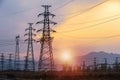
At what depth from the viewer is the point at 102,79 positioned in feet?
148

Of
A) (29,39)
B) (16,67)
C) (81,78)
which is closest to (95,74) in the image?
(81,78)

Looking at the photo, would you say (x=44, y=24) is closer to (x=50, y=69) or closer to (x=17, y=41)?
(x=50, y=69)

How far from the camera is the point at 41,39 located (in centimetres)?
7038

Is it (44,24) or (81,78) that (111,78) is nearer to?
(81,78)

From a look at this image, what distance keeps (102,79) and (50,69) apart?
1019 inches

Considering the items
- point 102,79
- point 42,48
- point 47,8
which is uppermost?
point 47,8

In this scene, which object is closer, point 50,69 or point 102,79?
point 102,79

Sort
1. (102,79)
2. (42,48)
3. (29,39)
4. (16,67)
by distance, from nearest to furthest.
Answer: (102,79) → (42,48) → (29,39) → (16,67)

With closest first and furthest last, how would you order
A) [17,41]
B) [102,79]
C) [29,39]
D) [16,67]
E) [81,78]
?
[102,79]
[81,78]
[29,39]
[17,41]
[16,67]

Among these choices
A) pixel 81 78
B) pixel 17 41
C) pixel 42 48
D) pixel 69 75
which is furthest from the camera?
pixel 17 41

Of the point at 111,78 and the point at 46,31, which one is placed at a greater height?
the point at 46,31

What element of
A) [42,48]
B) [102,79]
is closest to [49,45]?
[42,48]

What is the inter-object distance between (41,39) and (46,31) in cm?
155

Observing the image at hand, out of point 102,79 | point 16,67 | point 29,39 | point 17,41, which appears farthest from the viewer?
point 16,67
